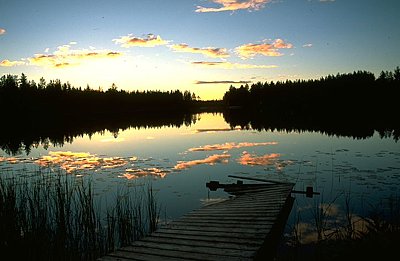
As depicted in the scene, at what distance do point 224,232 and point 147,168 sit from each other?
52.6ft

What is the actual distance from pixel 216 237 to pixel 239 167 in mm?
16096

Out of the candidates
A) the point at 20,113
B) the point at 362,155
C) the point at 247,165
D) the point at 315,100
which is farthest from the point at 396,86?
the point at 20,113

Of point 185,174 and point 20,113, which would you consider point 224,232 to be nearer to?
point 185,174

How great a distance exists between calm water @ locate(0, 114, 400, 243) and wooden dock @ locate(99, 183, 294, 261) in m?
2.29

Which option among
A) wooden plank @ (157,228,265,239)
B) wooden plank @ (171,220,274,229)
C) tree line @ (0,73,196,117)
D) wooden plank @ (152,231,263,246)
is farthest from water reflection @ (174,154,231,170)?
tree line @ (0,73,196,117)

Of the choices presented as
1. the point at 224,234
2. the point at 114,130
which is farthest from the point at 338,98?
the point at 224,234

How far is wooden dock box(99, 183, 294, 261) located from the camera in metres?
6.23

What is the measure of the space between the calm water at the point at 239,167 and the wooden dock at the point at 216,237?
2292mm

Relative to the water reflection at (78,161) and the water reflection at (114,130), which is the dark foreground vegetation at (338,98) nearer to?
the water reflection at (114,130)

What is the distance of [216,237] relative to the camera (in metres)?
7.23

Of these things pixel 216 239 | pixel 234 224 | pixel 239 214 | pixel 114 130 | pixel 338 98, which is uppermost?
pixel 338 98

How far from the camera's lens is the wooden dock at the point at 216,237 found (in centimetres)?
623

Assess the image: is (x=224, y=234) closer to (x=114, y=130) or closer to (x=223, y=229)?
(x=223, y=229)

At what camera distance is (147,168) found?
906 inches
